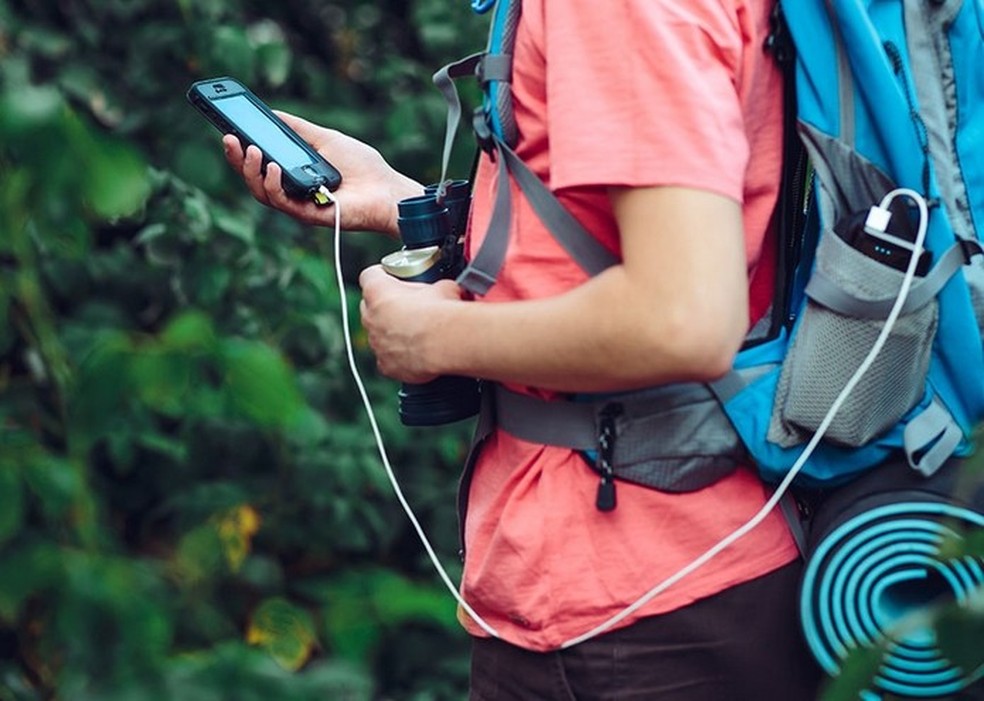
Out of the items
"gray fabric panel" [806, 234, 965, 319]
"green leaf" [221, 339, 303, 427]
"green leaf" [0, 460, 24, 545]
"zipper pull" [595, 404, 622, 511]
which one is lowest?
"green leaf" [221, 339, 303, 427]

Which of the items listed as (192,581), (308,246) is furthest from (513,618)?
(308,246)

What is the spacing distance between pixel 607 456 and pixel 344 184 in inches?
23.5

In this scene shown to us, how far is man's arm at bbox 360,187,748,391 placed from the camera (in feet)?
4.03

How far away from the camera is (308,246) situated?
3.34m

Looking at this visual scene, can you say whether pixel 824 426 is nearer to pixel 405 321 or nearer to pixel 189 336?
pixel 405 321

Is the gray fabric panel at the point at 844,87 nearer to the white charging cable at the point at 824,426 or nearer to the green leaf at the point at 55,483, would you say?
the white charging cable at the point at 824,426

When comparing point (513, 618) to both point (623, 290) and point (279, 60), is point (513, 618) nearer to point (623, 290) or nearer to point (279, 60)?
point (623, 290)

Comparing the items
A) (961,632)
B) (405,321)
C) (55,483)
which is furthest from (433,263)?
(961,632)

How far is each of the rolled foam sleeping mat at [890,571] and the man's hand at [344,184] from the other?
663 millimetres

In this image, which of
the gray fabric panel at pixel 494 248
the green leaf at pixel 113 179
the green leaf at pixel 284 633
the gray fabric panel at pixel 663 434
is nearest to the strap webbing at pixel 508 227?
the gray fabric panel at pixel 494 248

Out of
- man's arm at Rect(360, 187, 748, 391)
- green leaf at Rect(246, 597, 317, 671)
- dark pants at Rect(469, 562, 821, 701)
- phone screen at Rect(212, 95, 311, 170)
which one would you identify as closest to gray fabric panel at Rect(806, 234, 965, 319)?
man's arm at Rect(360, 187, 748, 391)

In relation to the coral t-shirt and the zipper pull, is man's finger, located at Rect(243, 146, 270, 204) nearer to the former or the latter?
the coral t-shirt

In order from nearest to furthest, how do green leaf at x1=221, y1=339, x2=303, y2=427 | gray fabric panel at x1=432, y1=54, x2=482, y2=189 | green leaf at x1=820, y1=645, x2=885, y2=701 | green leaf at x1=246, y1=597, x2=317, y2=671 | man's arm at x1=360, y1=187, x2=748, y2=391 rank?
green leaf at x1=820, y1=645, x2=885, y2=701 → man's arm at x1=360, y1=187, x2=748, y2=391 → gray fabric panel at x1=432, y1=54, x2=482, y2=189 → green leaf at x1=221, y1=339, x2=303, y2=427 → green leaf at x1=246, y1=597, x2=317, y2=671

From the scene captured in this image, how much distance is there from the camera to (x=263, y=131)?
6.05 feet
